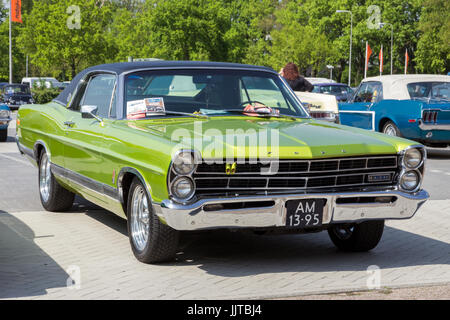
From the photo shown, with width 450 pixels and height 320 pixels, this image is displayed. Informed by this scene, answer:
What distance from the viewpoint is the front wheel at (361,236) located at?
6605 millimetres

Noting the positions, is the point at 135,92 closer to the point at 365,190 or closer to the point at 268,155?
the point at 268,155

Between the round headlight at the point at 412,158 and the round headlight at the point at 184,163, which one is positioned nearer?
the round headlight at the point at 184,163

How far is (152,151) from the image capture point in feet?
18.7

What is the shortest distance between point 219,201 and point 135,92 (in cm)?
191

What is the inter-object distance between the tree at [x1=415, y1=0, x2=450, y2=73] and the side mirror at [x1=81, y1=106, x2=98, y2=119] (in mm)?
57113

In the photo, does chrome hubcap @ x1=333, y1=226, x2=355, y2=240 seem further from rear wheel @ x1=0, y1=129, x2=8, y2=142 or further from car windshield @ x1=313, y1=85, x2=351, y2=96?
car windshield @ x1=313, y1=85, x2=351, y2=96

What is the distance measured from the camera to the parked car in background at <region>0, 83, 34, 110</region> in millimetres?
38062

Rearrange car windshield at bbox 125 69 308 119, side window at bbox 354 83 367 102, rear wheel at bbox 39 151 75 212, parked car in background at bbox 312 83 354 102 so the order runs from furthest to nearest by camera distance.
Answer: parked car in background at bbox 312 83 354 102 → side window at bbox 354 83 367 102 → rear wheel at bbox 39 151 75 212 → car windshield at bbox 125 69 308 119

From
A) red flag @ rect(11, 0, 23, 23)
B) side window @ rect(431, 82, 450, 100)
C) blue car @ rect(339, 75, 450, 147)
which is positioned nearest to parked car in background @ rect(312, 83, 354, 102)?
blue car @ rect(339, 75, 450, 147)

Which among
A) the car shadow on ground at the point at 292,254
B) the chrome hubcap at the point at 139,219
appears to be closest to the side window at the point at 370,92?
the car shadow on ground at the point at 292,254

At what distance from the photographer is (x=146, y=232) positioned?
605 cm

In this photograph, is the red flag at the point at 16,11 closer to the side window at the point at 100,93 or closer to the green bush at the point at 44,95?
the green bush at the point at 44,95

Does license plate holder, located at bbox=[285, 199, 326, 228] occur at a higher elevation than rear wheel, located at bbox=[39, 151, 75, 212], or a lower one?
higher

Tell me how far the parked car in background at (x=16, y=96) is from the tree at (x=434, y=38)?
116 feet
